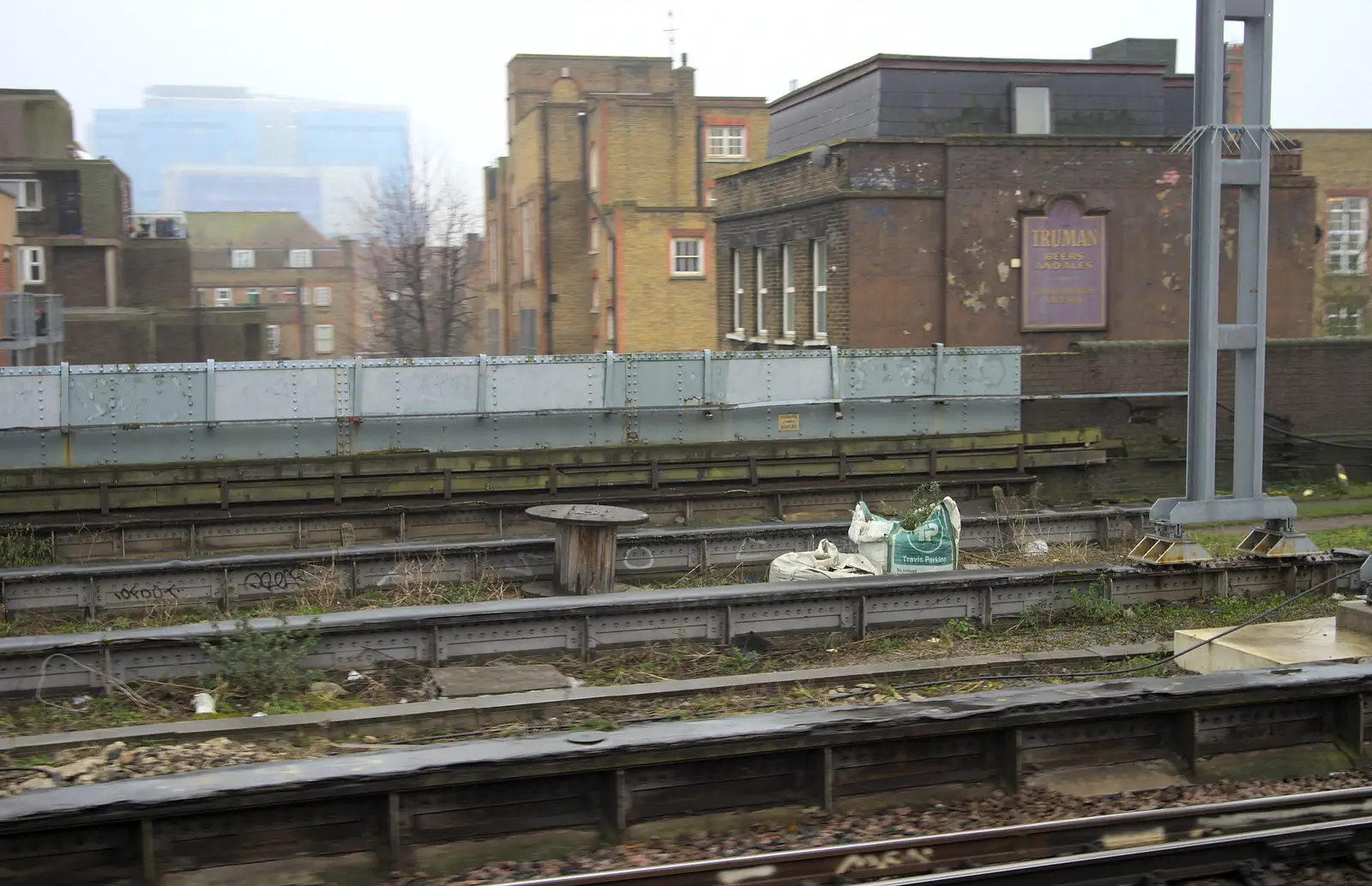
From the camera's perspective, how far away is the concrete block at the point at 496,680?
10.1 m

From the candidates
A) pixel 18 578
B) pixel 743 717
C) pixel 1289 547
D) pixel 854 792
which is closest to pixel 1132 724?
pixel 854 792

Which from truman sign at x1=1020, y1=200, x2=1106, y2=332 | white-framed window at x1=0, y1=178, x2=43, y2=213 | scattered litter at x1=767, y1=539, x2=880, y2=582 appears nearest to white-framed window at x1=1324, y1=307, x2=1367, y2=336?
truman sign at x1=1020, y1=200, x2=1106, y2=332

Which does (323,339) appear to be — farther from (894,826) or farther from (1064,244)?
(894,826)

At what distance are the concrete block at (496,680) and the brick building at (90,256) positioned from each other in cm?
3825

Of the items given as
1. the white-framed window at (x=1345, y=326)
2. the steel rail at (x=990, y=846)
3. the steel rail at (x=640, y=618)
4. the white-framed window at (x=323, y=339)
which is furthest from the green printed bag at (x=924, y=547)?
the white-framed window at (x=323, y=339)

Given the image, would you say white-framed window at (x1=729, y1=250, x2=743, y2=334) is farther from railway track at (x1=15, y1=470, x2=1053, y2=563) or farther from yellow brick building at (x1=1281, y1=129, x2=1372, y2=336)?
yellow brick building at (x1=1281, y1=129, x2=1372, y2=336)

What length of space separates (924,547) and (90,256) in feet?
147

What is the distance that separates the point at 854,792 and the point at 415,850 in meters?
2.50

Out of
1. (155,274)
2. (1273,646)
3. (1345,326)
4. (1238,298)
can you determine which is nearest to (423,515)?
(1238,298)

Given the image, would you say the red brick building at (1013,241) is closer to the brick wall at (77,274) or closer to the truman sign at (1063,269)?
the truman sign at (1063,269)

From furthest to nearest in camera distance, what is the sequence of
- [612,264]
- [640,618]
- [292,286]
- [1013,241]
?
[292,286] → [612,264] → [1013,241] → [640,618]

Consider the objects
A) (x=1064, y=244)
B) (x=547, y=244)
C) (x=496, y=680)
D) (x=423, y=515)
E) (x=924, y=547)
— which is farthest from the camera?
(x=547, y=244)

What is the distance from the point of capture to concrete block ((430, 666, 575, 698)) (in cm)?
1006

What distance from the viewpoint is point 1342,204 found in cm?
4312
